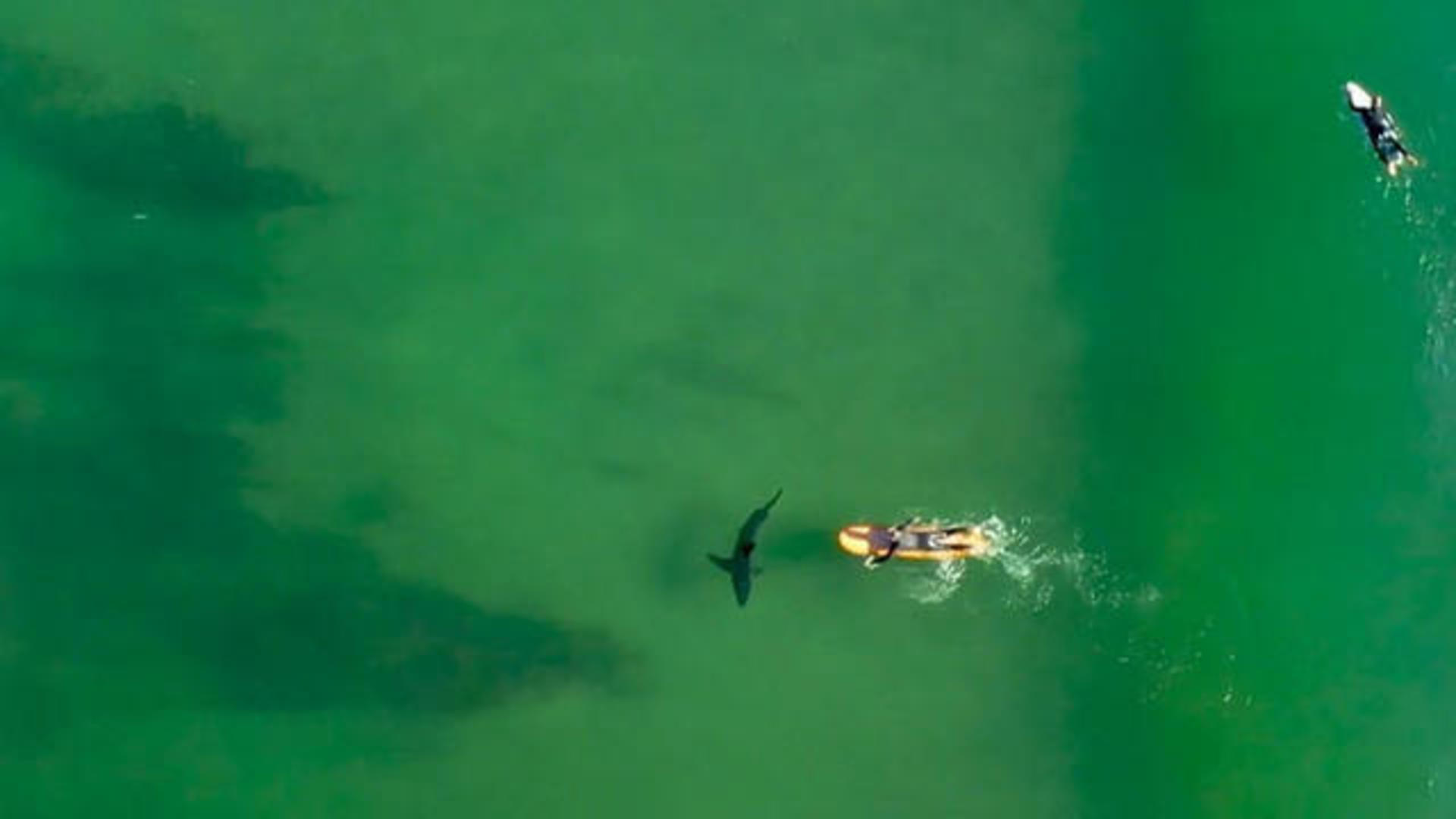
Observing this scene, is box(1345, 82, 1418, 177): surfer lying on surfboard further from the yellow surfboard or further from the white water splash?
the yellow surfboard

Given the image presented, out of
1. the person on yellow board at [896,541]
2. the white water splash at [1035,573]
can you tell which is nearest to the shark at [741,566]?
the person on yellow board at [896,541]

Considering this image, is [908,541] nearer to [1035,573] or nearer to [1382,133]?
[1035,573]

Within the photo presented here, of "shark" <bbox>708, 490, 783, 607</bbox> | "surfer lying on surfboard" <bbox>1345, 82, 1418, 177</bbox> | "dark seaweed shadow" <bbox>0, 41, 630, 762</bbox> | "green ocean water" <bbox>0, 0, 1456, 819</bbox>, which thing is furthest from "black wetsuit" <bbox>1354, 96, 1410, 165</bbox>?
"dark seaweed shadow" <bbox>0, 41, 630, 762</bbox>

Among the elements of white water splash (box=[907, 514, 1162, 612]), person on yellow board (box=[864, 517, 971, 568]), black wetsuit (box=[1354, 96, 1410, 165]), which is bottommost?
white water splash (box=[907, 514, 1162, 612])

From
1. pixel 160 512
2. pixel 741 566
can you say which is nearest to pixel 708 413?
pixel 741 566

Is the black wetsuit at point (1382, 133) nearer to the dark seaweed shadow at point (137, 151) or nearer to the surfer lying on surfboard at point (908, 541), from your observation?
the surfer lying on surfboard at point (908, 541)

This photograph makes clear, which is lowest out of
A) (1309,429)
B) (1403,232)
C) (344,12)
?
(1309,429)

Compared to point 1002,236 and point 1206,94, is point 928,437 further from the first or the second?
point 1206,94

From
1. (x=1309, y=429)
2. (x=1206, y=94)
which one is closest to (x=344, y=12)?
(x=1206, y=94)
